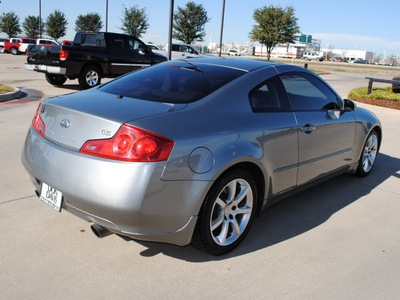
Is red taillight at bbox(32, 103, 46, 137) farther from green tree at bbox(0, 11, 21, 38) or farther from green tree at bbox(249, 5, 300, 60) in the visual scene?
green tree at bbox(0, 11, 21, 38)

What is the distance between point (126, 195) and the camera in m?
2.41

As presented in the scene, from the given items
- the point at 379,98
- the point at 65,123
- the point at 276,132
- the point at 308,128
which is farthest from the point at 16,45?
the point at 276,132

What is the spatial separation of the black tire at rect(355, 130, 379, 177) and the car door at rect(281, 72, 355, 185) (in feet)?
1.86

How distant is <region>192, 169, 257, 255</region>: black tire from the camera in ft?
9.16

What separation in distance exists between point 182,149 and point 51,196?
1059mm

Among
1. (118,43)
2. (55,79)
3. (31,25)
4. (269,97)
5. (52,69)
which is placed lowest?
(55,79)

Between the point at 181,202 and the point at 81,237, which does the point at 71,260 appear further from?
the point at 181,202

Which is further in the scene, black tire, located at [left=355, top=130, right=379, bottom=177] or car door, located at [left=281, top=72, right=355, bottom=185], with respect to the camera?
black tire, located at [left=355, top=130, right=379, bottom=177]

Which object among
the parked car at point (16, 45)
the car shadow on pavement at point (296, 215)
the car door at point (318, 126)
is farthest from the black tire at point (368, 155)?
the parked car at point (16, 45)

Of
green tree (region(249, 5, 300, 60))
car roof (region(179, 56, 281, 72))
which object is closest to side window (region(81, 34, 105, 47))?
car roof (region(179, 56, 281, 72))

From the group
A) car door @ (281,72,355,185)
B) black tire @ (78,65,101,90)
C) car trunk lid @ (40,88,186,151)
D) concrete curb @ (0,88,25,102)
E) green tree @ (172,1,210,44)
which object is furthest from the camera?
green tree @ (172,1,210,44)

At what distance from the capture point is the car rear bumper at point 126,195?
7.96 ft

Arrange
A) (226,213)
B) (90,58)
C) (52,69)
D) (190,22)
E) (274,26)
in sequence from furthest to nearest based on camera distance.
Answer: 1. (190,22)
2. (274,26)
3. (90,58)
4. (52,69)
5. (226,213)

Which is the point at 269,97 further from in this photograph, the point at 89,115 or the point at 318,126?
the point at 89,115
